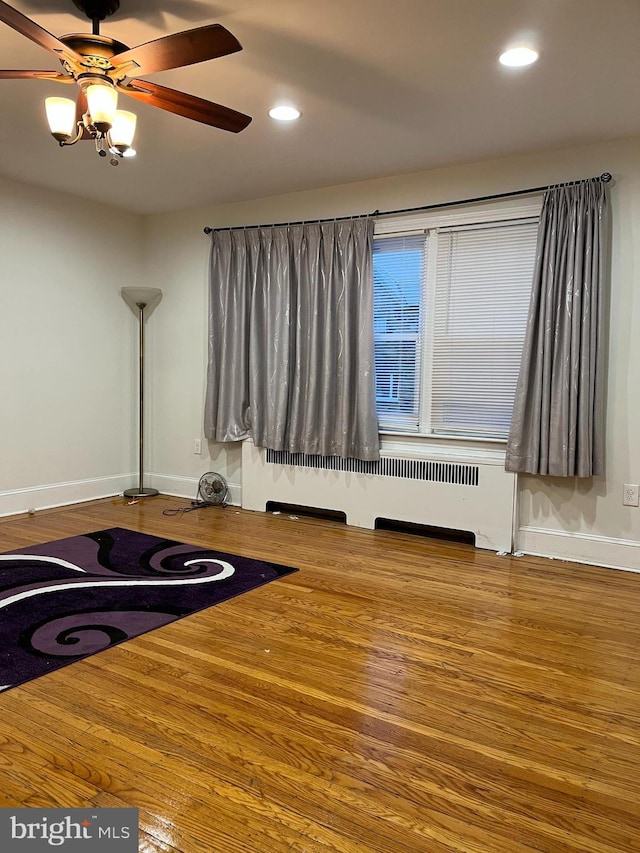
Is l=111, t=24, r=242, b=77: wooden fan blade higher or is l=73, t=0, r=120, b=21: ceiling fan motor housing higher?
l=73, t=0, r=120, b=21: ceiling fan motor housing

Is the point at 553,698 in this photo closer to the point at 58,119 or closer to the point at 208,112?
the point at 208,112

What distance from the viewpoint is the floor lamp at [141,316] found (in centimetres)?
561

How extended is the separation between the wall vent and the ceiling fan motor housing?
304 centimetres

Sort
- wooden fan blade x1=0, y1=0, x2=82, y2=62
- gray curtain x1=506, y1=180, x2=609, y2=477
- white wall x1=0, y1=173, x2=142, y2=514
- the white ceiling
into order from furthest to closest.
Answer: white wall x1=0, y1=173, x2=142, y2=514 → gray curtain x1=506, y1=180, x2=609, y2=477 → the white ceiling → wooden fan blade x1=0, y1=0, x2=82, y2=62

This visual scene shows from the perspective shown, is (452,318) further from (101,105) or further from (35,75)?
(35,75)

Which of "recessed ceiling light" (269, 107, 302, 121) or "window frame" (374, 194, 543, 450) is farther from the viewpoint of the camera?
"window frame" (374, 194, 543, 450)

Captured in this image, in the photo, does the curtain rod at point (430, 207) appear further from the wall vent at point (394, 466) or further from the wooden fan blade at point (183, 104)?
the wooden fan blade at point (183, 104)

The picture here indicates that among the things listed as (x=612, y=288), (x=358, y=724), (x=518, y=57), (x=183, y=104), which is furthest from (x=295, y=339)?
(x=358, y=724)

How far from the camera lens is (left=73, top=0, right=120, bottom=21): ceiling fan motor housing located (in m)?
2.40

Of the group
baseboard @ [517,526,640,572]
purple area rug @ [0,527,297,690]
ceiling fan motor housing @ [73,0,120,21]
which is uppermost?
ceiling fan motor housing @ [73,0,120,21]

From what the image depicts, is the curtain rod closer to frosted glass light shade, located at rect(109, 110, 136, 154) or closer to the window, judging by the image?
the window

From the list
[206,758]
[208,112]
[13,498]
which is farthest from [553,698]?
[13,498]

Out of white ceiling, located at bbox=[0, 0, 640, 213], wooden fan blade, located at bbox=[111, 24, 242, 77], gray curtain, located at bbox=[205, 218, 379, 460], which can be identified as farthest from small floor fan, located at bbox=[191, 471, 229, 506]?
wooden fan blade, located at bbox=[111, 24, 242, 77]

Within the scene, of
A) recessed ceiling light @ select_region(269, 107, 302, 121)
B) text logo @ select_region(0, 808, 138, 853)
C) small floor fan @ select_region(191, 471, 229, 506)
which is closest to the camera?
text logo @ select_region(0, 808, 138, 853)
